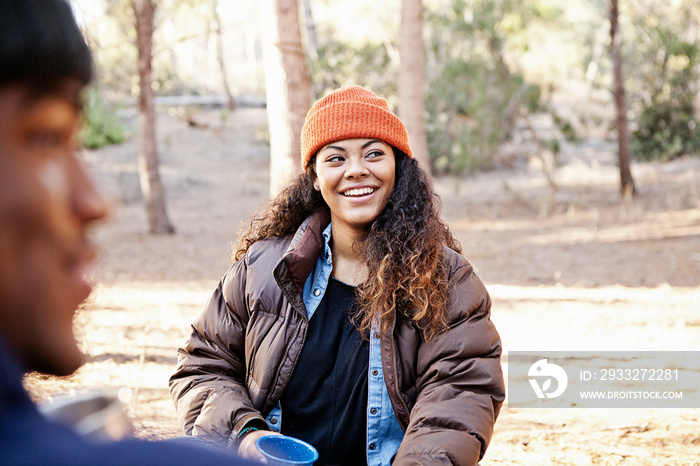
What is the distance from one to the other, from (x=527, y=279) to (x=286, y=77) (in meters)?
4.33

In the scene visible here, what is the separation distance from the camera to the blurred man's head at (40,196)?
514mm

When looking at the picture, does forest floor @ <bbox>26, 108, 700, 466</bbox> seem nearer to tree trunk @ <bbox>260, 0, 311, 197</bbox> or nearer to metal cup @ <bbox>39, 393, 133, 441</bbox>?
metal cup @ <bbox>39, 393, 133, 441</bbox>

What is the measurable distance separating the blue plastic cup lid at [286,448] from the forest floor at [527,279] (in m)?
Result: 0.53

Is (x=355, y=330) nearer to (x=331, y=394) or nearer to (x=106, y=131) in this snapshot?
(x=331, y=394)

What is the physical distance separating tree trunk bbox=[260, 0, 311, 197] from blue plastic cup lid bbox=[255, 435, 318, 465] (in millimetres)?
3698

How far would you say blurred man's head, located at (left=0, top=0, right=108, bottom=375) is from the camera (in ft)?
1.69

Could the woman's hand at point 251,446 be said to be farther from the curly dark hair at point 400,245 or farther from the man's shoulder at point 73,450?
the man's shoulder at point 73,450

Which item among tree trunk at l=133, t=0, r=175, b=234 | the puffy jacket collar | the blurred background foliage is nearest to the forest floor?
tree trunk at l=133, t=0, r=175, b=234

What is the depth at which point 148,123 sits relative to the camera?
A: 437 inches

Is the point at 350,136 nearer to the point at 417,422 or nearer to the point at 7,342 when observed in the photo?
the point at 417,422

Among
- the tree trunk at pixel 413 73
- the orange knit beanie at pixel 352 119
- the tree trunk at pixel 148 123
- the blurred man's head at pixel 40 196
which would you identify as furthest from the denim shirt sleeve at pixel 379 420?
the tree trunk at pixel 148 123

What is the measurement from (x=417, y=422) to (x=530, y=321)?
449cm

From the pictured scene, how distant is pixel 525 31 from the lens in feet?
41.8

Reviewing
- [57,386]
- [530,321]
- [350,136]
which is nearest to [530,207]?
[530,321]
